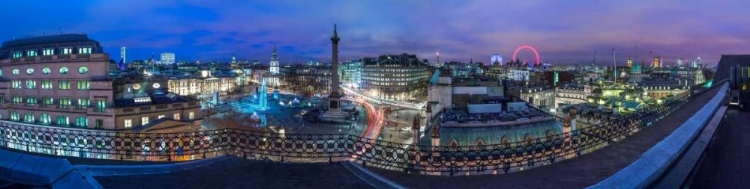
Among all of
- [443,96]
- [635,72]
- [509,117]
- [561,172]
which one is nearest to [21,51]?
[443,96]

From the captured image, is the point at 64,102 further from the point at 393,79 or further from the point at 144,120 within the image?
the point at 393,79

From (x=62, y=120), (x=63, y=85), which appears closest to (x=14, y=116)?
(x=62, y=120)

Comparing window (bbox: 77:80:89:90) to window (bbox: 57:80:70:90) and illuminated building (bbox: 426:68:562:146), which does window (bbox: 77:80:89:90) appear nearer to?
window (bbox: 57:80:70:90)

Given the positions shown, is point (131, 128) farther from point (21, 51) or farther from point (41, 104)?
Result: point (21, 51)

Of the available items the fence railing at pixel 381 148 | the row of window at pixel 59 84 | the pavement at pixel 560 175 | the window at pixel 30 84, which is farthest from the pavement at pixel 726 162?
the window at pixel 30 84

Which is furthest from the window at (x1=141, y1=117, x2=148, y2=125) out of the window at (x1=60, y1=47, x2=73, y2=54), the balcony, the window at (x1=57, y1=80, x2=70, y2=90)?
the window at (x1=60, y1=47, x2=73, y2=54)

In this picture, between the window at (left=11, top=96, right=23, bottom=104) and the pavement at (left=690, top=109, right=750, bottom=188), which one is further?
the window at (left=11, top=96, right=23, bottom=104)
